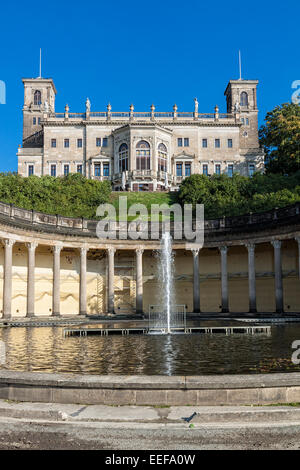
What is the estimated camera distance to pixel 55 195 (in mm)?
67438

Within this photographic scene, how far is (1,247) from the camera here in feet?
133

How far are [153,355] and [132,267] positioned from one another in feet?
114

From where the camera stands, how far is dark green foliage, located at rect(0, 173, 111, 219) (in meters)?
63.9

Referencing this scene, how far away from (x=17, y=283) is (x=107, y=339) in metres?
23.0

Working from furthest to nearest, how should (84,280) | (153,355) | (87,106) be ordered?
(87,106) < (84,280) < (153,355)

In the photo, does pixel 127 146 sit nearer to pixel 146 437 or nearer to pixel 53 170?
pixel 53 170

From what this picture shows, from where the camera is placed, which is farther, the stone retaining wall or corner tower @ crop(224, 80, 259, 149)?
corner tower @ crop(224, 80, 259, 149)

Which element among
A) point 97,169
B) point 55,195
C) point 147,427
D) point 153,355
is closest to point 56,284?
point 153,355

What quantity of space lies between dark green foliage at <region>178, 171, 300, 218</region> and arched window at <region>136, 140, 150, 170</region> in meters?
20.3

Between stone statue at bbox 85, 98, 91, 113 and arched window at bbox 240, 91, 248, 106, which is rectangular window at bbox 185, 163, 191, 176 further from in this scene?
arched window at bbox 240, 91, 248, 106

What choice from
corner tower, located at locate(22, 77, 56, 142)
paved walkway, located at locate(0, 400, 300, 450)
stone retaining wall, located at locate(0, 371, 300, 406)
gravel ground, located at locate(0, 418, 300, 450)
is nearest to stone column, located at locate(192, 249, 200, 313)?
stone retaining wall, located at locate(0, 371, 300, 406)

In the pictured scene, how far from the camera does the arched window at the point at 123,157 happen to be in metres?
97.2

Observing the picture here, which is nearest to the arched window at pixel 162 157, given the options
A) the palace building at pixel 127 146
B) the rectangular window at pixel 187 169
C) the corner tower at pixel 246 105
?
the palace building at pixel 127 146

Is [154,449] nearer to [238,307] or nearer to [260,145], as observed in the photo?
[238,307]
